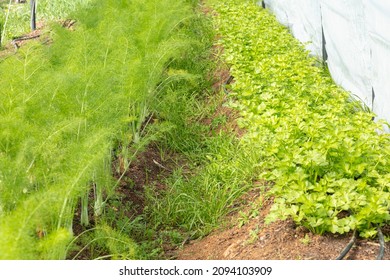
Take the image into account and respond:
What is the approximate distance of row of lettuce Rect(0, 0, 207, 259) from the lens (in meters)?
2.78

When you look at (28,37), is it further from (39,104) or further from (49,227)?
(49,227)

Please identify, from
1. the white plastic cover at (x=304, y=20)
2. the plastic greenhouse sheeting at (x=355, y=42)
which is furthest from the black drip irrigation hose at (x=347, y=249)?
the white plastic cover at (x=304, y=20)

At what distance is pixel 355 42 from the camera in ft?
16.0

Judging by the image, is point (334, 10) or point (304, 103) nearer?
point (304, 103)

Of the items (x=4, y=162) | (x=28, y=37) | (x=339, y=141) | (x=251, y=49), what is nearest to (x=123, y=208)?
(x=4, y=162)

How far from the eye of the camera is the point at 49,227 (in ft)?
10.6

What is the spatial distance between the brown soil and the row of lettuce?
48 centimetres

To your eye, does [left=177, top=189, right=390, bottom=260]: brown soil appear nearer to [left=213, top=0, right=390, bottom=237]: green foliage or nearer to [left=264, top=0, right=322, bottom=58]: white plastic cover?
[left=213, top=0, right=390, bottom=237]: green foliage

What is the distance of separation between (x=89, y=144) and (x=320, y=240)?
1.23 meters

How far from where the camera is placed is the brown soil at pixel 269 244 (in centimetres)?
308

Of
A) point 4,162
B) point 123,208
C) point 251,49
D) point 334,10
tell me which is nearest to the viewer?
point 4,162

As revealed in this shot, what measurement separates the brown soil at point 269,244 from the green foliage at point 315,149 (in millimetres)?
71

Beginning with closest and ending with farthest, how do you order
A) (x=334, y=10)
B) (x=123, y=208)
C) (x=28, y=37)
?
(x=123, y=208) → (x=334, y=10) → (x=28, y=37)

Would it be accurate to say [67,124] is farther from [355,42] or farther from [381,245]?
[355,42]
